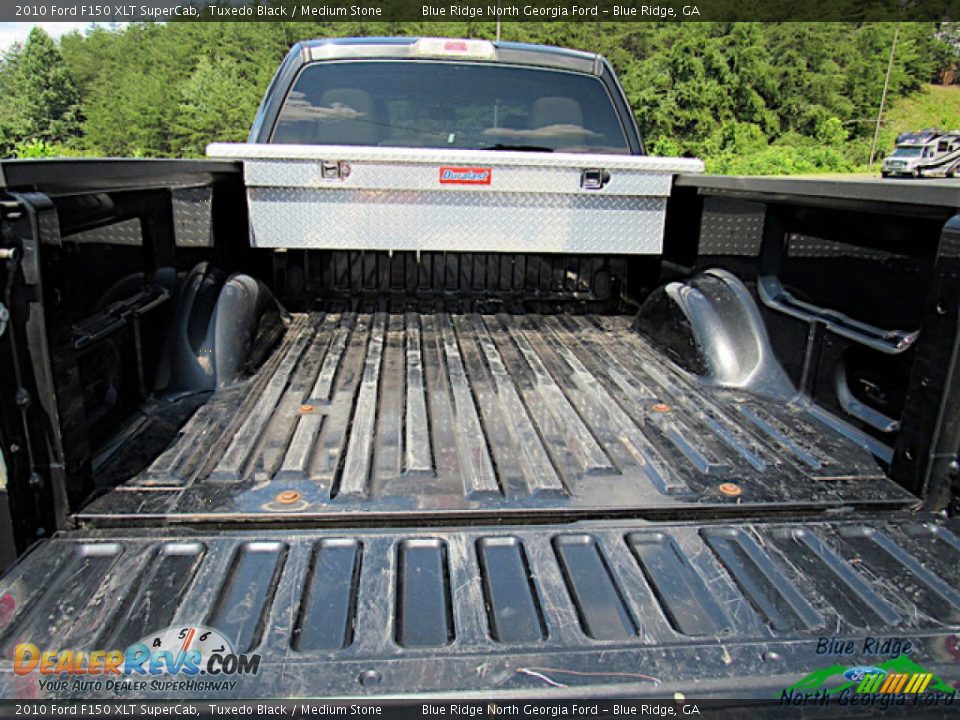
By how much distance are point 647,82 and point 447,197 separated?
41.3 meters

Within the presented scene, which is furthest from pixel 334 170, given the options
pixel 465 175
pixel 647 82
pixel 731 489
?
pixel 647 82

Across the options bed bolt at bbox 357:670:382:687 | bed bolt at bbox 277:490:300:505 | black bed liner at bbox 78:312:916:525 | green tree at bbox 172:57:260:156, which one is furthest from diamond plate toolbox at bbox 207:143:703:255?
green tree at bbox 172:57:260:156

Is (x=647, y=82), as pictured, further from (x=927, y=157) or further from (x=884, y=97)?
(x=884, y=97)

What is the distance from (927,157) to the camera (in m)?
26.8

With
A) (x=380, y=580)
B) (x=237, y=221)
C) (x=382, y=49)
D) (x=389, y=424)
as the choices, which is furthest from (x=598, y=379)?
(x=382, y=49)

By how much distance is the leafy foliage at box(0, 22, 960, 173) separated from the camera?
38.6 meters

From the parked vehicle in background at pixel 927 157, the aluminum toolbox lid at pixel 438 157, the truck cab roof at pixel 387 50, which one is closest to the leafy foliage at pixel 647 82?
the parked vehicle in background at pixel 927 157

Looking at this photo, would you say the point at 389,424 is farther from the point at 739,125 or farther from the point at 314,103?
the point at 739,125

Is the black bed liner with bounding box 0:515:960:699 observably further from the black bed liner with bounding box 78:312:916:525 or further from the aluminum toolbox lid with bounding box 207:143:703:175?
the aluminum toolbox lid with bounding box 207:143:703:175

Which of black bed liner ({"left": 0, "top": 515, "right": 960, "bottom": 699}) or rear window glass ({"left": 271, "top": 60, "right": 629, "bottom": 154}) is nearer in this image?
black bed liner ({"left": 0, "top": 515, "right": 960, "bottom": 699})

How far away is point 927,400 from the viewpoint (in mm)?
1613

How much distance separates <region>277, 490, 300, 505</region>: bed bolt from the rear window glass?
87.8 inches

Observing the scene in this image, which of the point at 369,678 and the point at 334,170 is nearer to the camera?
the point at 369,678

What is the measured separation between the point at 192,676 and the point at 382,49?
3.08m
